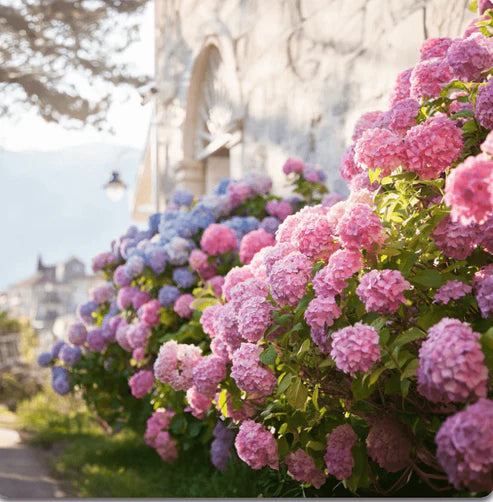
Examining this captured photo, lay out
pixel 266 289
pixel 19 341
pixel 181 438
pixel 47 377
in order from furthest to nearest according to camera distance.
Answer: pixel 19 341 < pixel 47 377 < pixel 181 438 < pixel 266 289

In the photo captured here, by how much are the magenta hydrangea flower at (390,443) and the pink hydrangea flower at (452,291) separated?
27 centimetres

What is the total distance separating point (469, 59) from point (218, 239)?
1.25 metres

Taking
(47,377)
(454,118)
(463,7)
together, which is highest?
(463,7)

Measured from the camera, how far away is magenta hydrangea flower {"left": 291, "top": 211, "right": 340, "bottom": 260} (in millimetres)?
1195

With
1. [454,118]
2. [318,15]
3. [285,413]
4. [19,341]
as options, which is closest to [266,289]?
[285,413]

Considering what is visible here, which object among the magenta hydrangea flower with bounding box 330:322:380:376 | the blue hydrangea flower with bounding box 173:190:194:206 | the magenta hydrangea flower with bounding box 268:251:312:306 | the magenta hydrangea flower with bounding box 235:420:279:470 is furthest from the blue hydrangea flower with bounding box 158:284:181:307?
the magenta hydrangea flower with bounding box 330:322:380:376

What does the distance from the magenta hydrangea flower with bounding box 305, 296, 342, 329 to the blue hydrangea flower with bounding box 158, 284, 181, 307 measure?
141 centimetres

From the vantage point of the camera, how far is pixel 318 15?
2.92 m

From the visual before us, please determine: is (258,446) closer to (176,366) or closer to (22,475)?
(176,366)

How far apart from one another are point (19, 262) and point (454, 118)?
2.53 m

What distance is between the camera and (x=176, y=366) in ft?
5.40

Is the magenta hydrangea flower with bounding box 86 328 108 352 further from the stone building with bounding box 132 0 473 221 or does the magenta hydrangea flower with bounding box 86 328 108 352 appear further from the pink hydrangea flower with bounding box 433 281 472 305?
the pink hydrangea flower with bounding box 433 281 472 305

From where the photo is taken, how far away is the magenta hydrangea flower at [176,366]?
1.63m

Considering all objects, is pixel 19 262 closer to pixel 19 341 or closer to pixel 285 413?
pixel 285 413
